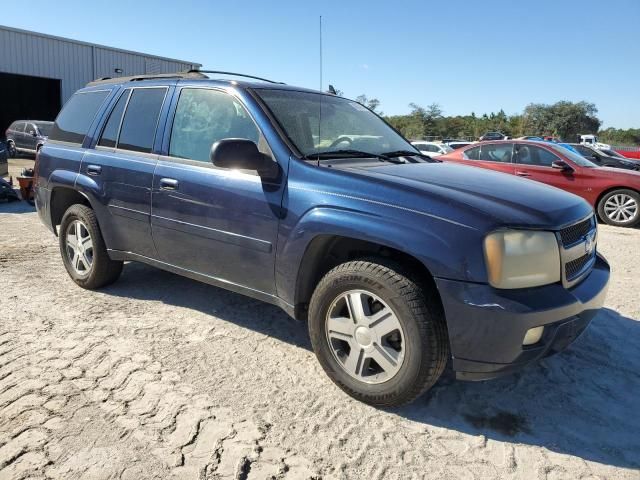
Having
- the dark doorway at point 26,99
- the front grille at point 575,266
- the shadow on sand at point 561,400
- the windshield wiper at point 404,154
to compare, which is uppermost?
the dark doorway at point 26,99

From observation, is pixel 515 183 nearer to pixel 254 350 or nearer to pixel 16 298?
pixel 254 350

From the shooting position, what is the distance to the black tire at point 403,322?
2.48 meters

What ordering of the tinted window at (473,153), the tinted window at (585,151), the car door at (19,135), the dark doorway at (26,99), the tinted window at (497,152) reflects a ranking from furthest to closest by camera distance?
the dark doorway at (26,99)
the car door at (19,135)
the tinted window at (585,151)
the tinted window at (473,153)
the tinted window at (497,152)

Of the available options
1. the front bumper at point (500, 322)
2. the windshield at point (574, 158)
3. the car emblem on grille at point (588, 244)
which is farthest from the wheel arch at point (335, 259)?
the windshield at point (574, 158)

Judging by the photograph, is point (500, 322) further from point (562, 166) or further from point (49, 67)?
point (49, 67)

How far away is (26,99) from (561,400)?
3394 cm

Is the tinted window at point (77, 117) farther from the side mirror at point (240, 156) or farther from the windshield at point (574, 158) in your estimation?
the windshield at point (574, 158)

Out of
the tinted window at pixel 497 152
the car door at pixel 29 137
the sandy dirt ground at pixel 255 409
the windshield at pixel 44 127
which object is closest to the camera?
the sandy dirt ground at pixel 255 409

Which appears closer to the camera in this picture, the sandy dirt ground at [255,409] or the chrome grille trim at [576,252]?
the sandy dirt ground at [255,409]

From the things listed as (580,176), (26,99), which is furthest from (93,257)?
(26,99)

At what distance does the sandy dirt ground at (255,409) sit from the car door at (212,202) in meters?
0.57

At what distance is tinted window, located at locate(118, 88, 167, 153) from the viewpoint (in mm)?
3832

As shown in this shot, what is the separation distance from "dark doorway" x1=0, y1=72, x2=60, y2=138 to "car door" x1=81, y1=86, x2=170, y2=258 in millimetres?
26017

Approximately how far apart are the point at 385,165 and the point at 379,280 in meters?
0.93
